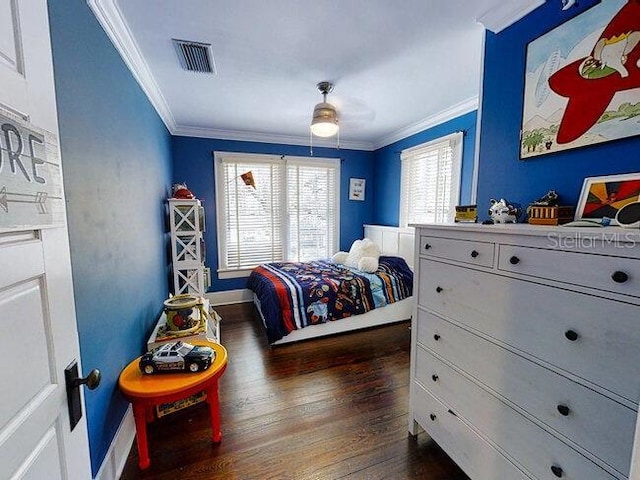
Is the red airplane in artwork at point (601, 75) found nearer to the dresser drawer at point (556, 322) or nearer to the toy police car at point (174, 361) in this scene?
the dresser drawer at point (556, 322)

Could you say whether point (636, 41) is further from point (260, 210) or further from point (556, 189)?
point (260, 210)

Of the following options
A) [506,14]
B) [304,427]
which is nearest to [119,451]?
[304,427]

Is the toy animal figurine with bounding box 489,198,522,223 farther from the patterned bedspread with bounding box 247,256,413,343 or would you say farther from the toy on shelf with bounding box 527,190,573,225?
the patterned bedspread with bounding box 247,256,413,343

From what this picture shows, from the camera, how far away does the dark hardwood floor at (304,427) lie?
1503mm

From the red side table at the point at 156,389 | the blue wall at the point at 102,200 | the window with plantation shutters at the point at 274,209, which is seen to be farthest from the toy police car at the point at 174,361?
the window with plantation shutters at the point at 274,209

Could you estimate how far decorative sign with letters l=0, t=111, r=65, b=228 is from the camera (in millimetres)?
501

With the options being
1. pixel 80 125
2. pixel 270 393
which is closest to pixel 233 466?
pixel 270 393

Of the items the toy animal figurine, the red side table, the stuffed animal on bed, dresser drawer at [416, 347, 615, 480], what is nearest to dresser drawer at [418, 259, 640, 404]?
dresser drawer at [416, 347, 615, 480]

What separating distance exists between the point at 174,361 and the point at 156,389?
157mm

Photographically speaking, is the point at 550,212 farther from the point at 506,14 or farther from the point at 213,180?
the point at 213,180

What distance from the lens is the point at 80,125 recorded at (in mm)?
1254

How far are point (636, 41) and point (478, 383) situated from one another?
152cm

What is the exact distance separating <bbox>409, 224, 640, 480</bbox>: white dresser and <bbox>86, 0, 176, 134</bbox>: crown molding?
2.09 metres

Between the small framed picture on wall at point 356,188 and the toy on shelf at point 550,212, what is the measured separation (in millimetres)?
3600
